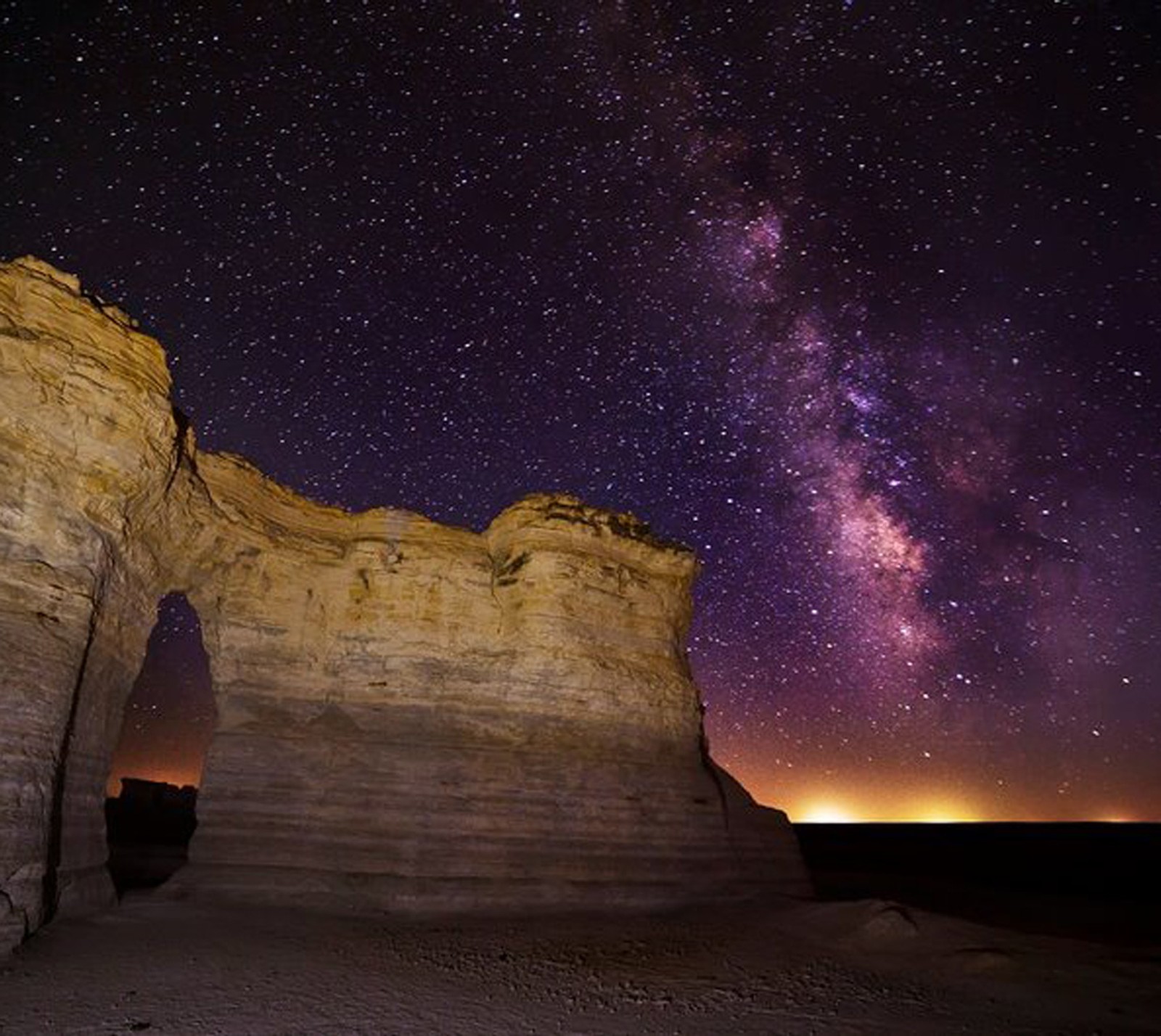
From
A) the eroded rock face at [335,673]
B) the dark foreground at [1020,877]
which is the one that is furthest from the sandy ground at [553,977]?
the dark foreground at [1020,877]

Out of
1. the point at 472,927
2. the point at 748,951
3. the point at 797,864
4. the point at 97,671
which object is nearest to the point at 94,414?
the point at 97,671

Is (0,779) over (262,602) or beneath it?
beneath

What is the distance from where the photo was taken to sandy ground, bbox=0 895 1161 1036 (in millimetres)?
7117

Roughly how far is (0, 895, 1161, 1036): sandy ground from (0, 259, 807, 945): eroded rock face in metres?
1.28

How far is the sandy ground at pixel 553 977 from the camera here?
7.12 m

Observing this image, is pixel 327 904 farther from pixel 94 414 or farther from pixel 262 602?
pixel 94 414

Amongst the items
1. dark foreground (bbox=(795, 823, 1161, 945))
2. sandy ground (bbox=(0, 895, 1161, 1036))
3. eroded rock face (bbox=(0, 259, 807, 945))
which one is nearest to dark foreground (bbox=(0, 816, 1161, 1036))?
sandy ground (bbox=(0, 895, 1161, 1036))

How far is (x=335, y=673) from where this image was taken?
588 inches

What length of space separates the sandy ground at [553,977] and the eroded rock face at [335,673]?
1278 millimetres

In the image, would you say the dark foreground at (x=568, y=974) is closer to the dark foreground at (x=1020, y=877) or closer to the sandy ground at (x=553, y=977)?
the sandy ground at (x=553, y=977)

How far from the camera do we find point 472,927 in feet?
36.9

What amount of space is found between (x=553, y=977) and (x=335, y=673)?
8.33 m

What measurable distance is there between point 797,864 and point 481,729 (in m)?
8.23

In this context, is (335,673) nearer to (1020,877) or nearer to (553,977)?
(553,977)
